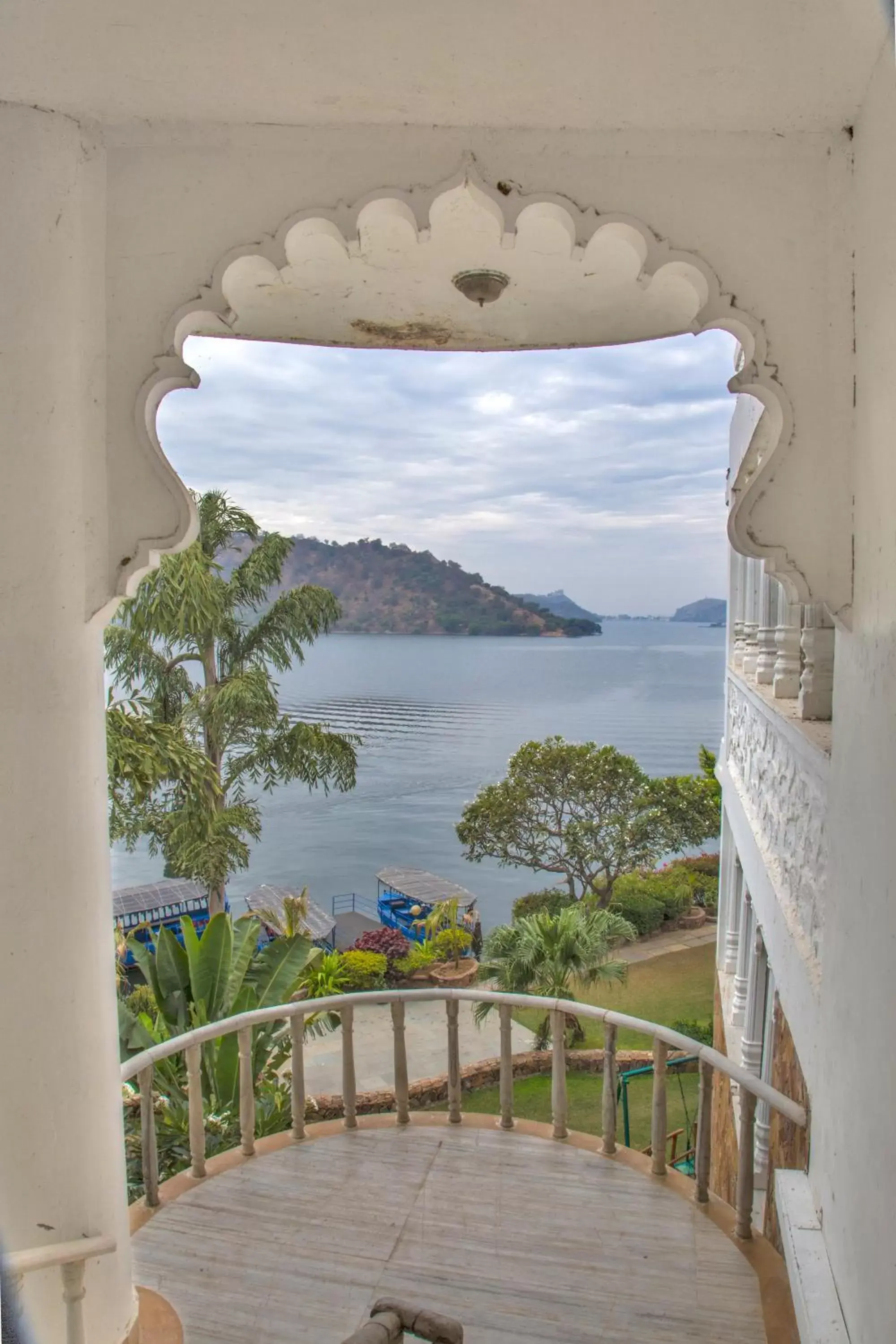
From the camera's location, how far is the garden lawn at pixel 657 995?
A: 1448 centimetres

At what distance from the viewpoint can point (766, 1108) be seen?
13.8ft

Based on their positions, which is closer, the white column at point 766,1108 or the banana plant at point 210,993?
the white column at point 766,1108


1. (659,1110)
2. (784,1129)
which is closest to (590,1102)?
(784,1129)

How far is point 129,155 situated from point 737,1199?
3062mm

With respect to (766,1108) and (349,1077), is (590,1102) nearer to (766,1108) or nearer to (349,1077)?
(766,1108)

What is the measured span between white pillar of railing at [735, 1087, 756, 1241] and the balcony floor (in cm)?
7

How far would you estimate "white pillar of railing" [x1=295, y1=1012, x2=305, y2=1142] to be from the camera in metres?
3.16

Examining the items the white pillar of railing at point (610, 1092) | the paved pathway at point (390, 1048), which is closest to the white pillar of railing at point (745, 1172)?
the white pillar of railing at point (610, 1092)

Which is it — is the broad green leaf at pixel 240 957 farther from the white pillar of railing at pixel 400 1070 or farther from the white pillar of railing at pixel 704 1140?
the white pillar of railing at pixel 704 1140

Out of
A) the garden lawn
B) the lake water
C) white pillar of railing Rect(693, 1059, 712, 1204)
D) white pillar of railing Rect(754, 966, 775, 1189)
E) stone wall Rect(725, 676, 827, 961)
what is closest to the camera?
stone wall Rect(725, 676, 827, 961)

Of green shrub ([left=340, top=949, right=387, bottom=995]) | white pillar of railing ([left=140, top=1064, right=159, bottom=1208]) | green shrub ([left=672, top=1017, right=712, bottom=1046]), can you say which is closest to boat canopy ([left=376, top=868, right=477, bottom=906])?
green shrub ([left=340, top=949, right=387, bottom=995])

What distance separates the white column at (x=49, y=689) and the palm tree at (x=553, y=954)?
26.4 ft

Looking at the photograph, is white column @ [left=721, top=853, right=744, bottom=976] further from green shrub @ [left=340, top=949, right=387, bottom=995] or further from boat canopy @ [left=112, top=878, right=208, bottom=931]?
boat canopy @ [left=112, top=878, right=208, bottom=931]

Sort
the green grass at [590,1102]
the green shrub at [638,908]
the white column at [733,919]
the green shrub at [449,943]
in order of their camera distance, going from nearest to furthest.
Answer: the white column at [733,919] < the green grass at [590,1102] < the green shrub at [449,943] < the green shrub at [638,908]
